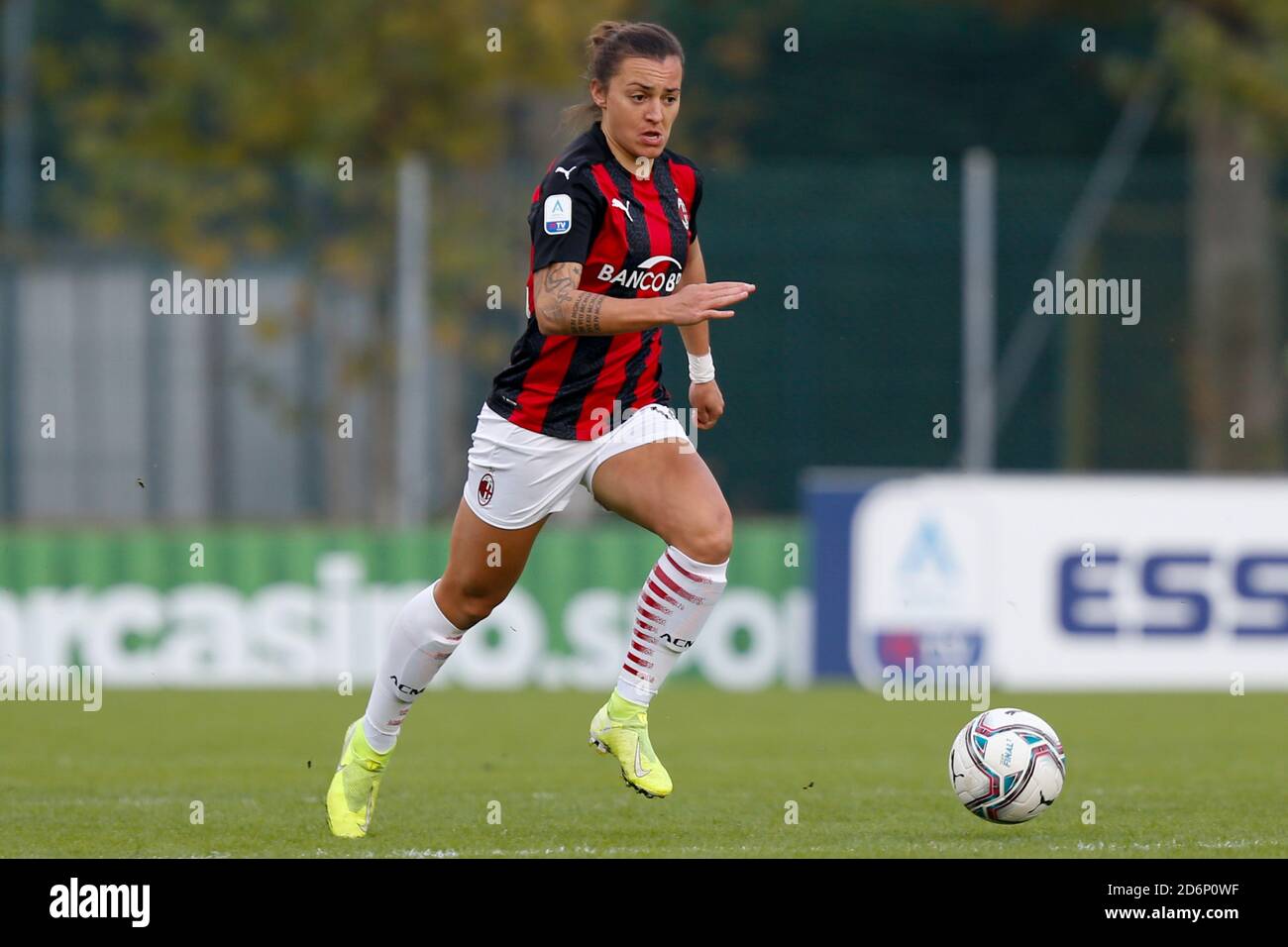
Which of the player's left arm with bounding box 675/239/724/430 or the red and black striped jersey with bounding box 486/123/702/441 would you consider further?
the player's left arm with bounding box 675/239/724/430

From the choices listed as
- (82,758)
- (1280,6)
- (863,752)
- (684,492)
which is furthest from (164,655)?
(1280,6)

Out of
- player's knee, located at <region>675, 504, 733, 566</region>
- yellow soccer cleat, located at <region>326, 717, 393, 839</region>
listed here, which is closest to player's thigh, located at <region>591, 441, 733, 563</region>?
player's knee, located at <region>675, 504, 733, 566</region>

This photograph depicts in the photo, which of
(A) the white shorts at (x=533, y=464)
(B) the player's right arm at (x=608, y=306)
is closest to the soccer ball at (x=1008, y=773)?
(A) the white shorts at (x=533, y=464)

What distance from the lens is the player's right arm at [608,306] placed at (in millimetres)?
6969

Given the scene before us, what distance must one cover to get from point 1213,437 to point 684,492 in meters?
10.7

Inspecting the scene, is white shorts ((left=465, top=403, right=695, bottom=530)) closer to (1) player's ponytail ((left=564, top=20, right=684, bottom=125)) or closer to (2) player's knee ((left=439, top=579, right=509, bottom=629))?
(2) player's knee ((left=439, top=579, right=509, bottom=629))

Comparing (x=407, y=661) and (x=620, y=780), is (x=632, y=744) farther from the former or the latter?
(x=620, y=780)

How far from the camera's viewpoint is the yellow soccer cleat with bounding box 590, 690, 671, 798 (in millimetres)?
7484

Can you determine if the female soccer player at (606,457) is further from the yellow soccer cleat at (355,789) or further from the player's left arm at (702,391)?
the player's left arm at (702,391)

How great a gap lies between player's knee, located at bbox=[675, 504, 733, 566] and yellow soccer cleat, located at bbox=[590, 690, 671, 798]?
53cm

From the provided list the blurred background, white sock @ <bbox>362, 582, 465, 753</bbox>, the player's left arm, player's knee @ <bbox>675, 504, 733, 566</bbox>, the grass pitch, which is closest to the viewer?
the grass pitch

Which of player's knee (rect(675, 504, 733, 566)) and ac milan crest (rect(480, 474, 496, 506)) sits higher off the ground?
ac milan crest (rect(480, 474, 496, 506))

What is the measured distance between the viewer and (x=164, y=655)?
48.8 ft

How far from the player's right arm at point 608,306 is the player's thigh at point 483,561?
69cm
